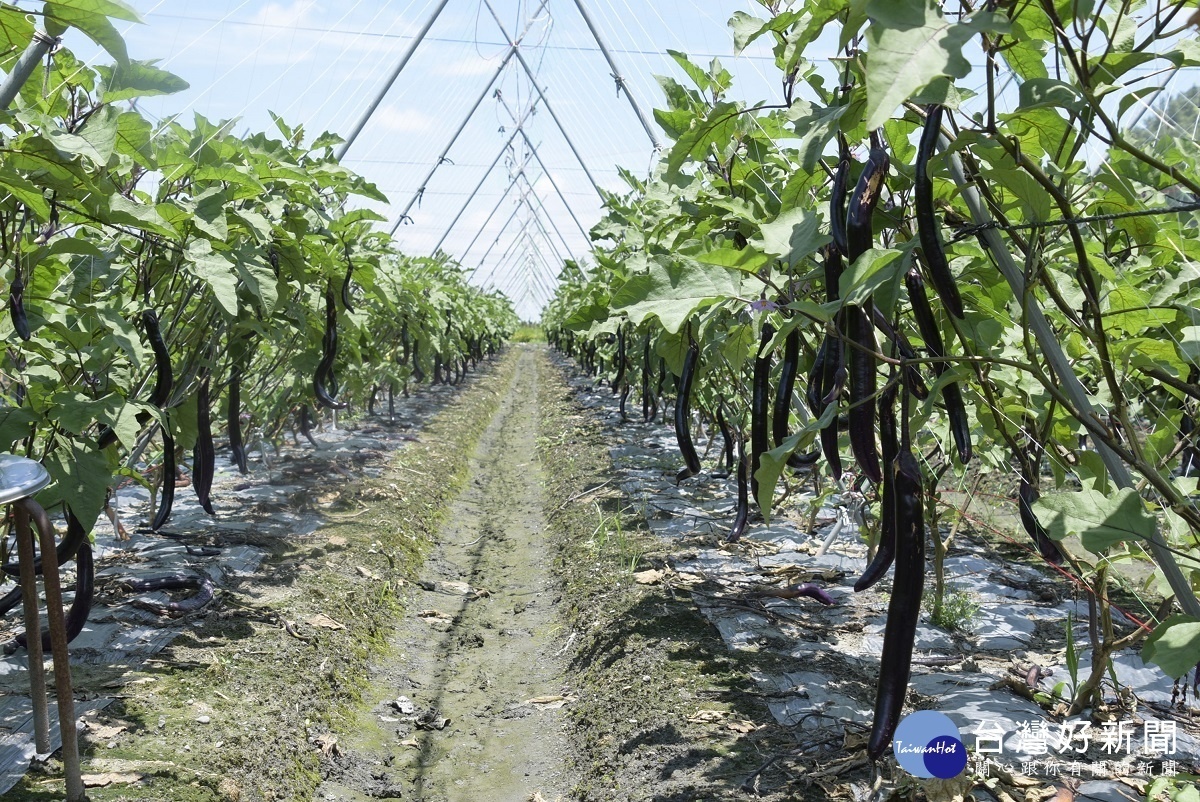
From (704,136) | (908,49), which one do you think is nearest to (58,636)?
(704,136)

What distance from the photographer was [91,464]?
2.47m

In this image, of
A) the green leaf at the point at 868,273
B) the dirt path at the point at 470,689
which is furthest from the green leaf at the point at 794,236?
the dirt path at the point at 470,689

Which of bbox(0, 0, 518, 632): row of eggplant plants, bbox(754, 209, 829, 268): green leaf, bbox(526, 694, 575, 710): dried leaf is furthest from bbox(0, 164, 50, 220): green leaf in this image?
bbox(526, 694, 575, 710): dried leaf

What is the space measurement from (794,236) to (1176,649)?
31.0 inches

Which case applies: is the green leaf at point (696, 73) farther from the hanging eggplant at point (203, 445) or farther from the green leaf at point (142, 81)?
the hanging eggplant at point (203, 445)

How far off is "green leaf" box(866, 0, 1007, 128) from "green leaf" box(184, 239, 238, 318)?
5.97ft

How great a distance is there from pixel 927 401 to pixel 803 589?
7.64ft

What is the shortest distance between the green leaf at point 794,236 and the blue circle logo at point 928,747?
3.13 ft

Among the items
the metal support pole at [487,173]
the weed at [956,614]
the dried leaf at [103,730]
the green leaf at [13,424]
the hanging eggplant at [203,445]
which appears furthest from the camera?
the metal support pole at [487,173]

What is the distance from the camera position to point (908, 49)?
92 centimetres

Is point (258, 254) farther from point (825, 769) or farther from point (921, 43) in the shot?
point (921, 43)

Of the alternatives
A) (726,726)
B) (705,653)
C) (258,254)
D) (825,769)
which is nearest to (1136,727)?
(825,769)

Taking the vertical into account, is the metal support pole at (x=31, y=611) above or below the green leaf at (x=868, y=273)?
below

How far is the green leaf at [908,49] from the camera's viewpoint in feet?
2.93
